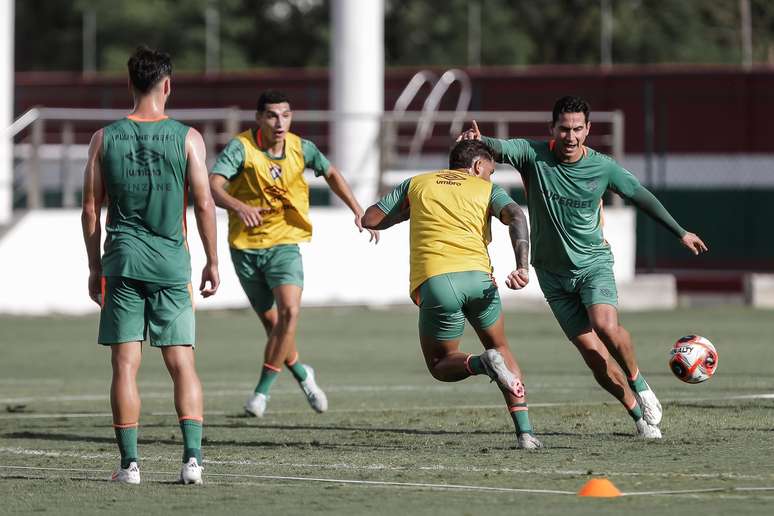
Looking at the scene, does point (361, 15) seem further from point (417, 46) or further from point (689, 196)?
point (417, 46)

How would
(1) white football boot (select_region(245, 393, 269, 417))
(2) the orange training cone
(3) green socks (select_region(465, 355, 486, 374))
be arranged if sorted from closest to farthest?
(2) the orange training cone, (3) green socks (select_region(465, 355, 486, 374)), (1) white football boot (select_region(245, 393, 269, 417))

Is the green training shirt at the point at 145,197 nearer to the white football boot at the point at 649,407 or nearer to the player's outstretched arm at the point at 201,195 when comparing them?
the player's outstretched arm at the point at 201,195

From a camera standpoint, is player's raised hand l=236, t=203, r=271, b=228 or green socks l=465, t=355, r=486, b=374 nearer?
green socks l=465, t=355, r=486, b=374

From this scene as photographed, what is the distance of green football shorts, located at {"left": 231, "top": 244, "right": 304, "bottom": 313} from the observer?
468 inches

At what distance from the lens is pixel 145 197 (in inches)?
318

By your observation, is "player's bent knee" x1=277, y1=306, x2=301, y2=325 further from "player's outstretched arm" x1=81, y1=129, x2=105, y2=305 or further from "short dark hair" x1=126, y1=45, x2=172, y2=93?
"short dark hair" x1=126, y1=45, x2=172, y2=93

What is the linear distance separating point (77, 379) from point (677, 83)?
2233 cm

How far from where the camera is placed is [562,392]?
1273 cm

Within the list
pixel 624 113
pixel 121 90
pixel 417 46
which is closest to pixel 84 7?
pixel 417 46

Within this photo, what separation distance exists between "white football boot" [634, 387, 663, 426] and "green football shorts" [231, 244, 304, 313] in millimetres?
3025

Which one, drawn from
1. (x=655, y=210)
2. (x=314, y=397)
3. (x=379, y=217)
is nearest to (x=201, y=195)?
(x=379, y=217)

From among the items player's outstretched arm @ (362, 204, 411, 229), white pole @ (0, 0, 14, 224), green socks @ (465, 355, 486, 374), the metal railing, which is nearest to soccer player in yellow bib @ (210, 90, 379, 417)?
player's outstretched arm @ (362, 204, 411, 229)

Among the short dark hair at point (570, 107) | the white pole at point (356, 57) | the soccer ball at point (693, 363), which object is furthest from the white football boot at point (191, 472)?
the white pole at point (356, 57)

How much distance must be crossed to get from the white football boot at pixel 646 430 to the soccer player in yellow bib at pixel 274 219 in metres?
2.75
